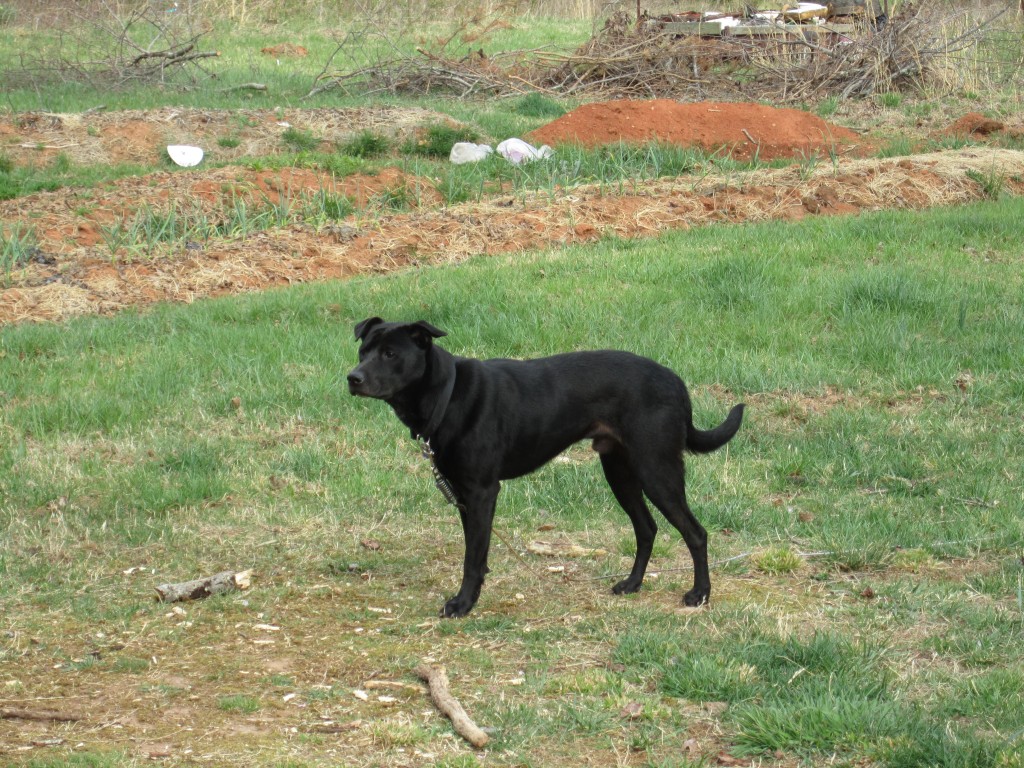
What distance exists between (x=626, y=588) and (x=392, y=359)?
1.64 meters

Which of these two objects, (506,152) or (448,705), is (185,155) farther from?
(448,705)

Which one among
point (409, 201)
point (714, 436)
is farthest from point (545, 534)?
point (409, 201)

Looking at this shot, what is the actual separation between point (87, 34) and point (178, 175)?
43.8 ft

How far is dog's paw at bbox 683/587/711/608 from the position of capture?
18.2 ft

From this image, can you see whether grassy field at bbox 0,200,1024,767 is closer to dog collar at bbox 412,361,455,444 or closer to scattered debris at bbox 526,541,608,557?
scattered debris at bbox 526,541,608,557

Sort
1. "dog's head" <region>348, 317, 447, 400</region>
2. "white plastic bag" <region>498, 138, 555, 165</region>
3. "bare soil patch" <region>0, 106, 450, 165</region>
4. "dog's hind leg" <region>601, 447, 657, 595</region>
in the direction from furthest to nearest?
1. "bare soil patch" <region>0, 106, 450, 165</region>
2. "white plastic bag" <region>498, 138, 555, 165</region>
3. "dog's hind leg" <region>601, 447, 657, 595</region>
4. "dog's head" <region>348, 317, 447, 400</region>

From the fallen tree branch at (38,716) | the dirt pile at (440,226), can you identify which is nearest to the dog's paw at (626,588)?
the fallen tree branch at (38,716)

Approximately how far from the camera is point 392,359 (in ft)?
17.3

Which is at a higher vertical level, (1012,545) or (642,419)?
(642,419)

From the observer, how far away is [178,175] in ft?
48.6

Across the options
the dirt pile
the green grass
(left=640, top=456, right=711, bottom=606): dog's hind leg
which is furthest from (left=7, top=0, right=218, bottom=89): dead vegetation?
(left=640, top=456, right=711, bottom=606): dog's hind leg

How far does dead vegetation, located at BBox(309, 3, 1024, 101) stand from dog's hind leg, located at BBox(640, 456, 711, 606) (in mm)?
17884

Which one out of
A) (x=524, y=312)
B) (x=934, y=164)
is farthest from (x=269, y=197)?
(x=934, y=164)

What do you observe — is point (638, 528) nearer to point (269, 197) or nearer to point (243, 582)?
point (243, 582)
